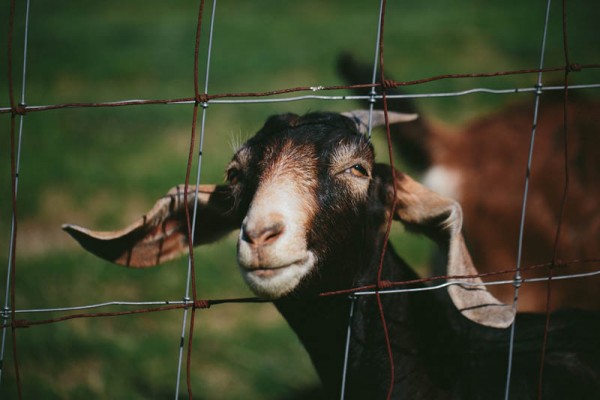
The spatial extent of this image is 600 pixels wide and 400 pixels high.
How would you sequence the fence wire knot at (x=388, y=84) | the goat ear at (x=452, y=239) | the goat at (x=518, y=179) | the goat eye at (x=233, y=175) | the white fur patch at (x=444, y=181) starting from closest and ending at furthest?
1. the fence wire knot at (x=388, y=84)
2. the goat ear at (x=452, y=239)
3. the goat eye at (x=233, y=175)
4. the goat at (x=518, y=179)
5. the white fur patch at (x=444, y=181)

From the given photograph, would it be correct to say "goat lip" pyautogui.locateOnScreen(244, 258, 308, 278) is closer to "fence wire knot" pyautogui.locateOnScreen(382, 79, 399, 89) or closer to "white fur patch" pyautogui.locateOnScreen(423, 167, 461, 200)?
"fence wire knot" pyautogui.locateOnScreen(382, 79, 399, 89)

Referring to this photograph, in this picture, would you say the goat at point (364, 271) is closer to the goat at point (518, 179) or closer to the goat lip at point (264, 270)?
the goat lip at point (264, 270)

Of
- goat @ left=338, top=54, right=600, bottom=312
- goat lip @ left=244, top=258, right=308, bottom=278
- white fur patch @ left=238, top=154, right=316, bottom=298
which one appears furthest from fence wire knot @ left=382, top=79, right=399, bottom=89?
goat @ left=338, top=54, right=600, bottom=312

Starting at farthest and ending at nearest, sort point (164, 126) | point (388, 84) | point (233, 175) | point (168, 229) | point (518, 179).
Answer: point (164, 126) → point (518, 179) → point (168, 229) → point (233, 175) → point (388, 84)

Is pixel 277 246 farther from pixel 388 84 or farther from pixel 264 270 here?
pixel 388 84

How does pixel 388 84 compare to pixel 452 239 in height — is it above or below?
above

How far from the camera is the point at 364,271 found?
2.84m

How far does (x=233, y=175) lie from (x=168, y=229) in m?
0.43

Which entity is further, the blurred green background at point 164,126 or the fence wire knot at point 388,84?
the blurred green background at point 164,126

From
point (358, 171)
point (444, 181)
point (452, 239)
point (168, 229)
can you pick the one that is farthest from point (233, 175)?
point (444, 181)

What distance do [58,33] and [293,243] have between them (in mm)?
11899

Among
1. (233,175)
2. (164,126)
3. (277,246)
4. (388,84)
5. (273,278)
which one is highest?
(164,126)

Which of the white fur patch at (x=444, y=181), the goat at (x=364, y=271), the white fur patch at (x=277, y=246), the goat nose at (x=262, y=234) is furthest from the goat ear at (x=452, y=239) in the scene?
the white fur patch at (x=444, y=181)

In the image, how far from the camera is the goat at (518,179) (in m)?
4.23
